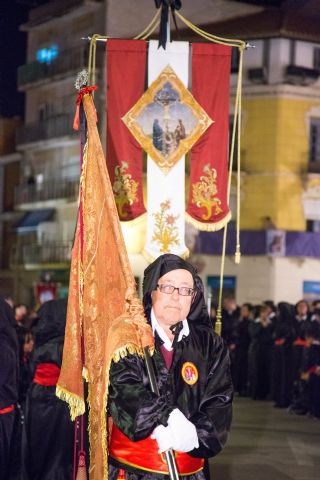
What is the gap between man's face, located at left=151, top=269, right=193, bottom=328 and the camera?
5.96 m

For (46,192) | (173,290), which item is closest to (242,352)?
(173,290)

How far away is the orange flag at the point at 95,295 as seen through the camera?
19.5 feet

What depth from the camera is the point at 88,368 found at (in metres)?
6.24

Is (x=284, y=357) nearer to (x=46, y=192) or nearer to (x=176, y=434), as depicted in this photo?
(x=176, y=434)

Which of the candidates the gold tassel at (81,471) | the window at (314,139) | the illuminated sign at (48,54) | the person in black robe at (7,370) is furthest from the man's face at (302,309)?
the illuminated sign at (48,54)

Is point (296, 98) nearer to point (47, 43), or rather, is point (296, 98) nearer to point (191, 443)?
point (47, 43)

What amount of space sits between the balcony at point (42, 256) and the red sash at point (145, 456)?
40448mm

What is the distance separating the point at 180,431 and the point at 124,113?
7.47 metres

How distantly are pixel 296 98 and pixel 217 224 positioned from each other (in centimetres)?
2924

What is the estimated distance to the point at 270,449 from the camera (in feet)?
46.7

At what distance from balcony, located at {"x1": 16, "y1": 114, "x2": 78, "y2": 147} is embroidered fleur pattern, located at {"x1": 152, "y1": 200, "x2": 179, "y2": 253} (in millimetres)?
34617

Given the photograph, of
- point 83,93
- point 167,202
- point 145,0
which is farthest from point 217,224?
point 145,0

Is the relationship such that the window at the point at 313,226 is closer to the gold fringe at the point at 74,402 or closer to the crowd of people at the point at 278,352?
the crowd of people at the point at 278,352

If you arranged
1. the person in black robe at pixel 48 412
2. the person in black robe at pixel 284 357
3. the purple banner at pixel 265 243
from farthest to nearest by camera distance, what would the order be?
the purple banner at pixel 265 243 → the person in black robe at pixel 284 357 → the person in black robe at pixel 48 412
